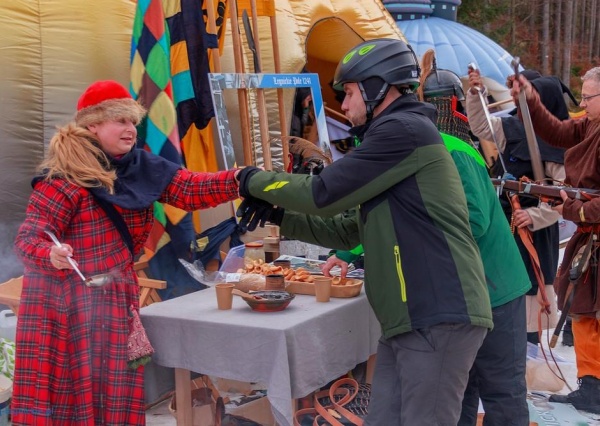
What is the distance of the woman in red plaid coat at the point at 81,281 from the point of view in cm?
288

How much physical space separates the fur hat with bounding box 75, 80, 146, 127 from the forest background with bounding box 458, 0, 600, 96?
21.0m

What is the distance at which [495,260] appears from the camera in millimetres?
3012

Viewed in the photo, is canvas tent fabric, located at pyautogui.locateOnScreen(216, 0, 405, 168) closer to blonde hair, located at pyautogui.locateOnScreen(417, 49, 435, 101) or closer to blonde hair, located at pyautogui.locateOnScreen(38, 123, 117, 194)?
blonde hair, located at pyautogui.locateOnScreen(417, 49, 435, 101)

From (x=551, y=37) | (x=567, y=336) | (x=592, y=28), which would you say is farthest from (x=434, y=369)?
(x=592, y=28)

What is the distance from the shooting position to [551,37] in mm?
28391

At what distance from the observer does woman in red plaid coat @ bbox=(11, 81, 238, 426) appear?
288 centimetres

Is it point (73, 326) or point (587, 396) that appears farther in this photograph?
point (587, 396)

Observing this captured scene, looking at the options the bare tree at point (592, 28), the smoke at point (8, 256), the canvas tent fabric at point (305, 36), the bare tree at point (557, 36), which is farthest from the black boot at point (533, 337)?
the bare tree at point (592, 28)

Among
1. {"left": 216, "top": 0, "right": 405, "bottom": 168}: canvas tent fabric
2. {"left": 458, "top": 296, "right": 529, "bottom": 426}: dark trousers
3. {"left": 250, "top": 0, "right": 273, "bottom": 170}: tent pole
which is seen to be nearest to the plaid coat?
{"left": 458, "top": 296, "right": 529, "bottom": 426}: dark trousers

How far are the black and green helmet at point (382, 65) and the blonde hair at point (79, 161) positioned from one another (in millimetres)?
1000

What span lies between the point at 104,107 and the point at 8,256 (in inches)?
116

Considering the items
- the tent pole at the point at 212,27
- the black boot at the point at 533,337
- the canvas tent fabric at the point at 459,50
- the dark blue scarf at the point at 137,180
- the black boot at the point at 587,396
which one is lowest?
the black boot at the point at 587,396

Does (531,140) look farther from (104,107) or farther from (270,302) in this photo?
(104,107)

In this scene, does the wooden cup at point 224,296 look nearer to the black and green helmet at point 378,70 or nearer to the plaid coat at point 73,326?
the plaid coat at point 73,326
